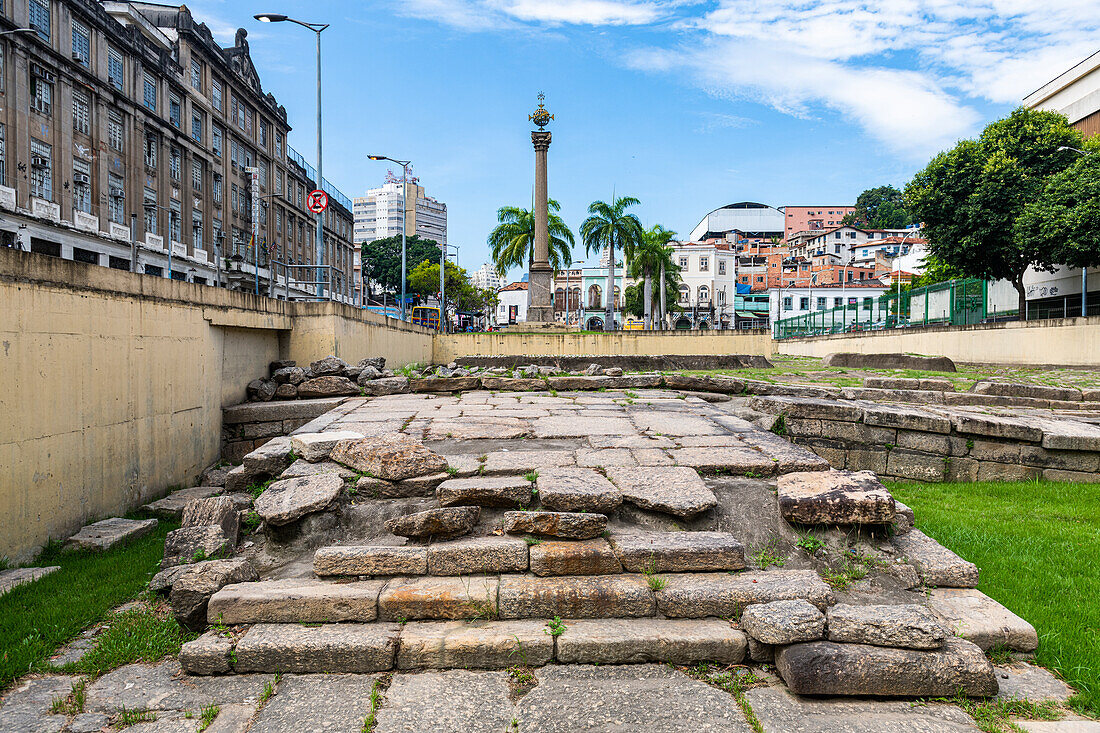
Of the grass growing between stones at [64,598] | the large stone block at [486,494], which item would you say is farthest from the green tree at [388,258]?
the large stone block at [486,494]

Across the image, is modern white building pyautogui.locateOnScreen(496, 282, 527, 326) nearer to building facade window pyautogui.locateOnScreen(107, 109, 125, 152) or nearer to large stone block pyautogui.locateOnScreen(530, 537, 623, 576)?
building facade window pyautogui.locateOnScreen(107, 109, 125, 152)

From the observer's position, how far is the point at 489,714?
96.4 inches

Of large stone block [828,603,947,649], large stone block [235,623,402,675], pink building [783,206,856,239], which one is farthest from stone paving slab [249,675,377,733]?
pink building [783,206,856,239]

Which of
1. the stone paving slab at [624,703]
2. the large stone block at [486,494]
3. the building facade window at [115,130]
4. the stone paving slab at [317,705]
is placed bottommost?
the stone paving slab at [317,705]

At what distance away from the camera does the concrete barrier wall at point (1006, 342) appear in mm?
15539

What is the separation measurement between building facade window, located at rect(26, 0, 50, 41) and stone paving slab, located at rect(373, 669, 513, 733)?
1054 inches

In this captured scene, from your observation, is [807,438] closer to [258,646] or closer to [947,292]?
[258,646]

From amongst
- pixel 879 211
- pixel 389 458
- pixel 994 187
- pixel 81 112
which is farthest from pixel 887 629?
pixel 879 211

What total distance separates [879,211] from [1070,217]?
8065cm

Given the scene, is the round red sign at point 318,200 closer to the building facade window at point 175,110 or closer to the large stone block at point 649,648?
the large stone block at point 649,648

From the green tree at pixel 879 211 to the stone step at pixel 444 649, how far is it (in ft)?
312

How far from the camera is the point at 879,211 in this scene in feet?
304

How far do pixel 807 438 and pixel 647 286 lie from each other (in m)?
34.8

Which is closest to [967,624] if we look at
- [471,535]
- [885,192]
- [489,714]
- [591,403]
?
[489,714]
